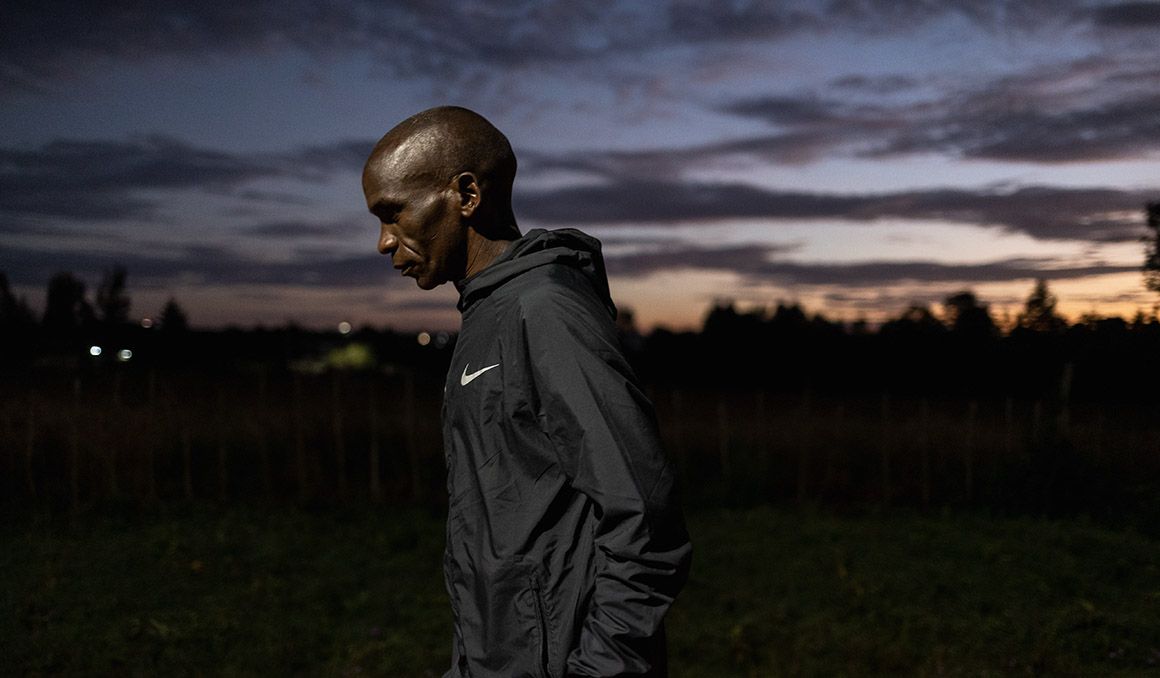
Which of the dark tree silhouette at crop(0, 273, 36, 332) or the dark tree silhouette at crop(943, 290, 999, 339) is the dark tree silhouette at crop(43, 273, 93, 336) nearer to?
the dark tree silhouette at crop(0, 273, 36, 332)

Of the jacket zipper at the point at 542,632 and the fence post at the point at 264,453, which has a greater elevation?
the jacket zipper at the point at 542,632

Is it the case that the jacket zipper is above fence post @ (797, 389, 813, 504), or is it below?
above

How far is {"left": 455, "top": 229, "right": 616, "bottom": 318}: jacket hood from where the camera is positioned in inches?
76.4

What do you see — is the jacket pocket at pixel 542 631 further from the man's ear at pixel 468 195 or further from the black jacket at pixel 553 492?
the man's ear at pixel 468 195

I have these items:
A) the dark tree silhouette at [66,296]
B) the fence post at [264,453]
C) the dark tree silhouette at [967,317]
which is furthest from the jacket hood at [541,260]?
the dark tree silhouette at [66,296]

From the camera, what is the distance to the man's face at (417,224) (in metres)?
2.06

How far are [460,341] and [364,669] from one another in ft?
15.3

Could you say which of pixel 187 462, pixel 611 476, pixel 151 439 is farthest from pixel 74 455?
pixel 611 476

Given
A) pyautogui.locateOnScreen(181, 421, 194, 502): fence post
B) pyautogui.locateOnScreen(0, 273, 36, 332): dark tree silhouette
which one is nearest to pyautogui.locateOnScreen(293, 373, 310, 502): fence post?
pyautogui.locateOnScreen(181, 421, 194, 502): fence post

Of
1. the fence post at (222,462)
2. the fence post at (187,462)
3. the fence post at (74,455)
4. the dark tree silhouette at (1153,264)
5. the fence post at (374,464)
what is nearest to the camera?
the dark tree silhouette at (1153,264)

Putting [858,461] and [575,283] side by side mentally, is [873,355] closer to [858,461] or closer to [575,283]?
[858,461]

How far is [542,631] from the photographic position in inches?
69.6

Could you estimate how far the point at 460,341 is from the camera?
2.03m

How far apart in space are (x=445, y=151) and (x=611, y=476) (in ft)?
2.64
